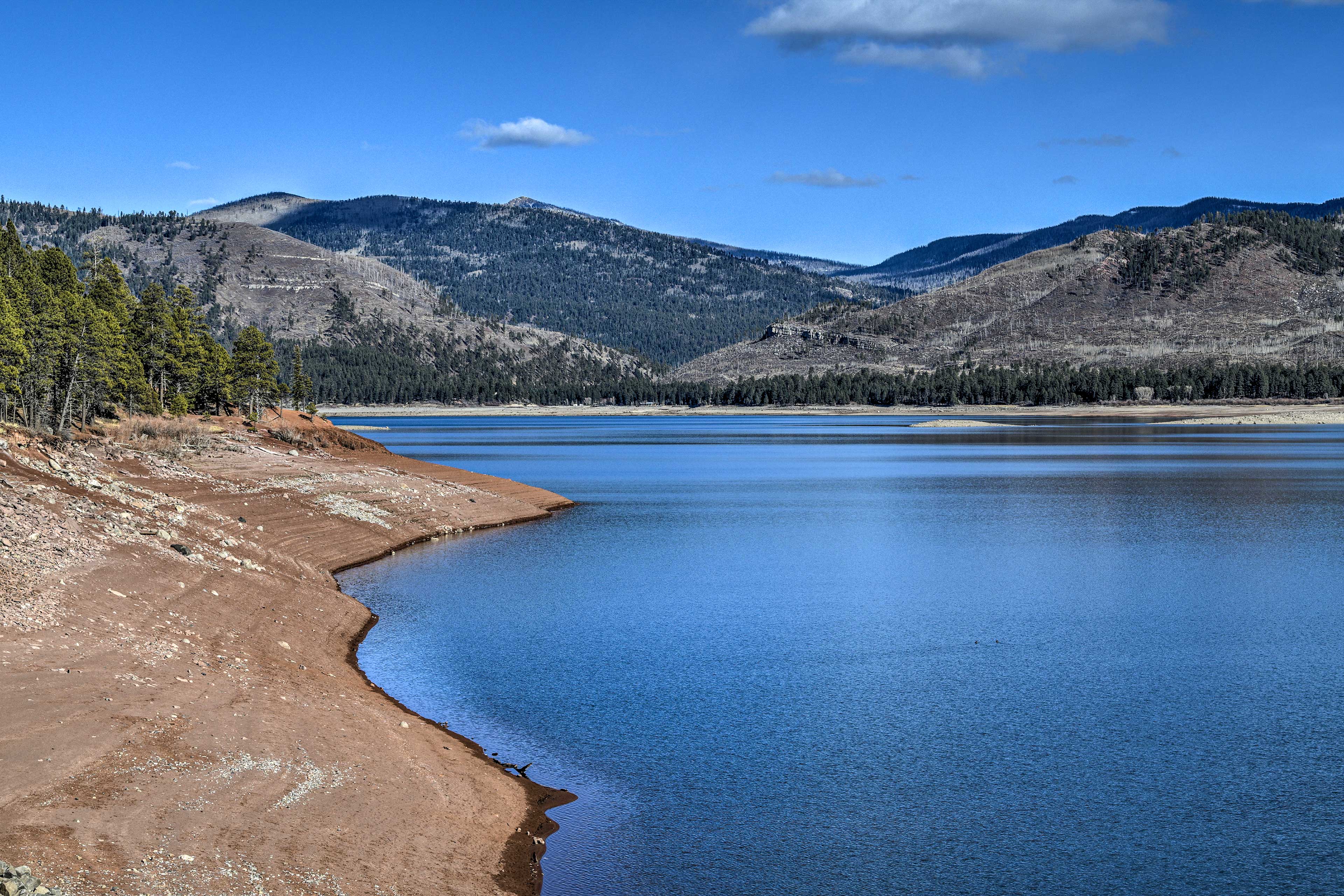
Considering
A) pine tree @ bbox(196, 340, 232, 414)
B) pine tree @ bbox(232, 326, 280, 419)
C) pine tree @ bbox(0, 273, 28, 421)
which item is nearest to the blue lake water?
pine tree @ bbox(0, 273, 28, 421)

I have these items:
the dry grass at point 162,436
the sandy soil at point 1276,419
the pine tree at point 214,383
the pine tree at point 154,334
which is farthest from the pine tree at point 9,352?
the sandy soil at point 1276,419

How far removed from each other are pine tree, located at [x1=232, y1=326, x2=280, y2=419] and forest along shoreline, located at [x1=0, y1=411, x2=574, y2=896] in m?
63.9

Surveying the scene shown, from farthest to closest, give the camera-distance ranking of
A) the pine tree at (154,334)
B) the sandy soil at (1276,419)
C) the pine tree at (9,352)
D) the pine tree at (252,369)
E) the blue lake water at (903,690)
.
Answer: the sandy soil at (1276,419)
the pine tree at (252,369)
the pine tree at (154,334)
the pine tree at (9,352)
the blue lake water at (903,690)

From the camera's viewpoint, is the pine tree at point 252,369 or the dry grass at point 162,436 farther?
the pine tree at point 252,369

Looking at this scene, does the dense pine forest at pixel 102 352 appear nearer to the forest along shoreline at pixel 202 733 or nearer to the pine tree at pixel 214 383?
the pine tree at pixel 214 383

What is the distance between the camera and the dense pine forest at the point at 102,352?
5847cm

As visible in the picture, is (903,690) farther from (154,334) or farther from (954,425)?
(954,425)

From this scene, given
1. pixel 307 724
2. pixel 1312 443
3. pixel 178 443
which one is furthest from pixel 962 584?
pixel 1312 443

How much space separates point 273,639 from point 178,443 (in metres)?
38.0

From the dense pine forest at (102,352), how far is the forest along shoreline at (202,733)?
20.7m

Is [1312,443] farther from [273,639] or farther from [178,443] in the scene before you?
[273,639]

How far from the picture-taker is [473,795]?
16828mm

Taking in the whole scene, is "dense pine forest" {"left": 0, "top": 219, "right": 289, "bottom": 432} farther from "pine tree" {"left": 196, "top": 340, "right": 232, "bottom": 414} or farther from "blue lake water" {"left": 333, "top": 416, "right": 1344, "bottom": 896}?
"blue lake water" {"left": 333, "top": 416, "right": 1344, "bottom": 896}

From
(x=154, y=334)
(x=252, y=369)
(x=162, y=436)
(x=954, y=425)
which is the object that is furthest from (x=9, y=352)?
(x=954, y=425)
